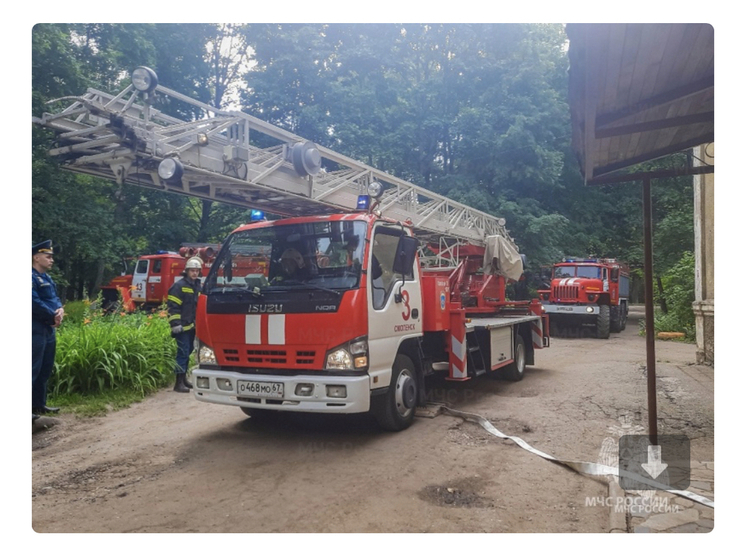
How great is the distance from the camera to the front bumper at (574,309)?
13.4 metres

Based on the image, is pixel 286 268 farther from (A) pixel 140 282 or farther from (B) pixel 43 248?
(A) pixel 140 282

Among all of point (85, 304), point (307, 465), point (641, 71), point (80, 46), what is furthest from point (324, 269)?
point (85, 304)

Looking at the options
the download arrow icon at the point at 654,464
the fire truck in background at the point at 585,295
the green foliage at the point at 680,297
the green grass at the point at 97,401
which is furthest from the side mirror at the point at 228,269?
the fire truck in background at the point at 585,295

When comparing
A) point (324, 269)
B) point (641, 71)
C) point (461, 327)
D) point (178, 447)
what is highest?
point (641, 71)

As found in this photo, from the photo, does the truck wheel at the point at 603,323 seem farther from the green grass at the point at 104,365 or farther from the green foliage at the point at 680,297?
the green grass at the point at 104,365

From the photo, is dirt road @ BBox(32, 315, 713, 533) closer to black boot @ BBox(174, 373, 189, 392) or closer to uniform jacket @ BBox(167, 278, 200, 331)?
black boot @ BBox(174, 373, 189, 392)

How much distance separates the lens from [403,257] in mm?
4773

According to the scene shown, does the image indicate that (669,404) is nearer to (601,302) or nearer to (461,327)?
(461,327)

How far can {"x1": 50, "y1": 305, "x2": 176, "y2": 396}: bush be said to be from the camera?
5844mm

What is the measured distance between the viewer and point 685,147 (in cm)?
462

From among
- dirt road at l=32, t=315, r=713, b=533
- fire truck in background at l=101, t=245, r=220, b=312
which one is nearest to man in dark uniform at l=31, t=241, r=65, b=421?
dirt road at l=32, t=315, r=713, b=533

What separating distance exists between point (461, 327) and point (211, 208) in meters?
3.30

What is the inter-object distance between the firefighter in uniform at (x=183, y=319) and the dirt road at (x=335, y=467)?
1.02 ft

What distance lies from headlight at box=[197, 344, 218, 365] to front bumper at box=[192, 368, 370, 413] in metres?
0.24
